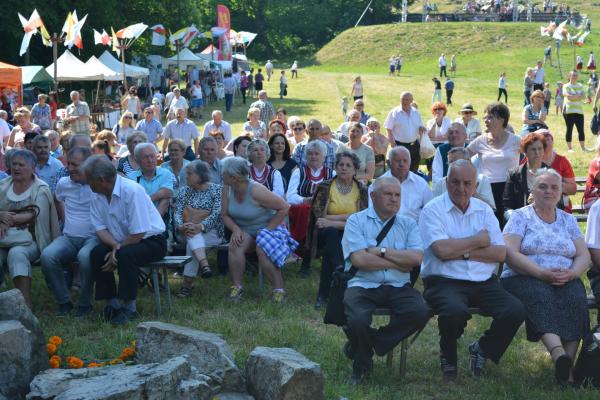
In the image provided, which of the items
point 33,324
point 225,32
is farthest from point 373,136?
point 225,32

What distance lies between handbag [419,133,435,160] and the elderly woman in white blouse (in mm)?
4662

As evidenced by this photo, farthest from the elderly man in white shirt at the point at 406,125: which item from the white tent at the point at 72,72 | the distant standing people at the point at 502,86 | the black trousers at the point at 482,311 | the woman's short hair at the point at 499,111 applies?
the distant standing people at the point at 502,86

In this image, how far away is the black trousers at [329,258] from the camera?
7688 millimetres

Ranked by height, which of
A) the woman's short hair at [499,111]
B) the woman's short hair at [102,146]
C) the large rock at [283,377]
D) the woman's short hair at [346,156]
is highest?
the woman's short hair at [499,111]

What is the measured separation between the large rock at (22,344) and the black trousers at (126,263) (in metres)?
1.30

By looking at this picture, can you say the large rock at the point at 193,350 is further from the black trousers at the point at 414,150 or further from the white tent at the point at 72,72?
the white tent at the point at 72,72

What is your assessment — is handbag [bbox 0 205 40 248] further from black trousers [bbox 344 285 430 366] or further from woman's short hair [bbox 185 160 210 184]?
black trousers [bbox 344 285 430 366]

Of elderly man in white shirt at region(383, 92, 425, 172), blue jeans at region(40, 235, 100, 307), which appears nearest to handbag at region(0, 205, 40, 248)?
blue jeans at region(40, 235, 100, 307)

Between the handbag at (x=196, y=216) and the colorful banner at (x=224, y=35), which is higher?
the colorful banner at (x=224, y=35)

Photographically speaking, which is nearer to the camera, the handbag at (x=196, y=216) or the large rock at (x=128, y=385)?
the large rock at (x=128, y=385)

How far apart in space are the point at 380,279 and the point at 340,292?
0.31 meters

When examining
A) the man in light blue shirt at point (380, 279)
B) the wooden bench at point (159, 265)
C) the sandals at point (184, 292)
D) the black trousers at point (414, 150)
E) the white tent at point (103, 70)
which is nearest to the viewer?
the man in light blue shirt at point (380, 279)

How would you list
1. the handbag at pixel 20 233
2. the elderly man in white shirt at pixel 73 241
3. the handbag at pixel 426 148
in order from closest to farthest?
1. the elderly man in white shirt at pixel 73 241
2. the handbag at pixel 20 233
3. the handbag at pixel 426 148

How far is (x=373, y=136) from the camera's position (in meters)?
12.2
